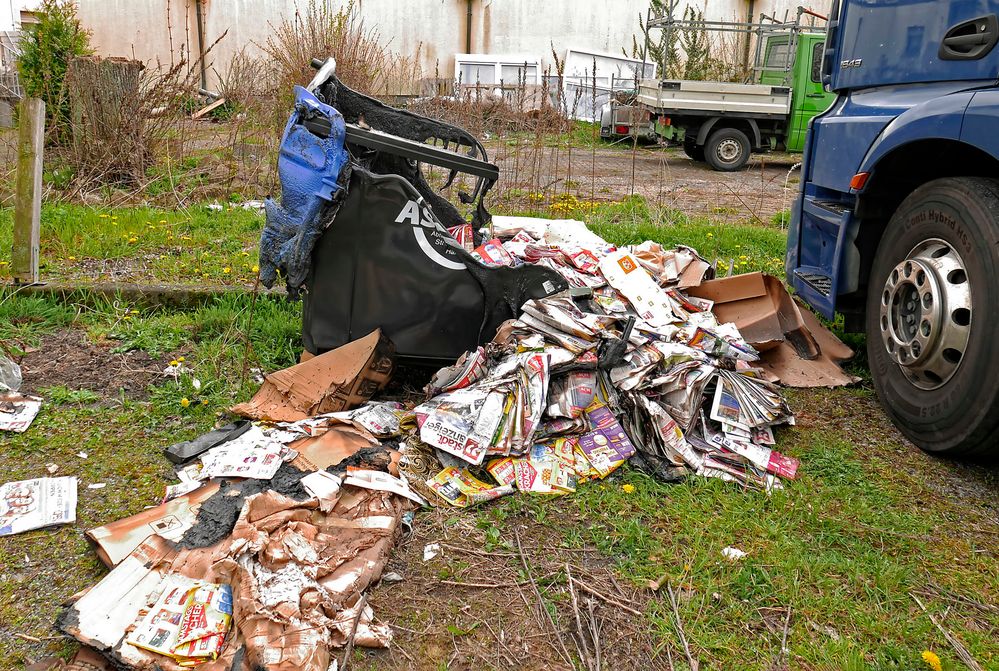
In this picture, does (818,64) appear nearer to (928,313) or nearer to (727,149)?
(928,313)

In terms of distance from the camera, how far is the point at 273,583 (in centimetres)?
238

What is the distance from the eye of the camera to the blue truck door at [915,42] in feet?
10.7

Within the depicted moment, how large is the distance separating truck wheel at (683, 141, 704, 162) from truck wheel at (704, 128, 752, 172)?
1.77ft

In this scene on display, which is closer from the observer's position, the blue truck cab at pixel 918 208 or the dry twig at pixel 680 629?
the dry twig at pixel 680 629

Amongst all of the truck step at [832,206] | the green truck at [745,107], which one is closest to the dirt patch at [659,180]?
the green truck at [745,107]

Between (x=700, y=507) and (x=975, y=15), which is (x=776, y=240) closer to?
(x=975, y=15)

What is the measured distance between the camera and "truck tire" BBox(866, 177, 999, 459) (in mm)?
3016

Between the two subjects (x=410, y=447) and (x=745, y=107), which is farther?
(x=745, y=107)

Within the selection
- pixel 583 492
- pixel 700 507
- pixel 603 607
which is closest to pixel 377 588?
pixel 603 607

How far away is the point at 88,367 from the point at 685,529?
310cm

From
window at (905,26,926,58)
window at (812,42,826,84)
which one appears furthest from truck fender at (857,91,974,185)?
window at (812,42,826,84)

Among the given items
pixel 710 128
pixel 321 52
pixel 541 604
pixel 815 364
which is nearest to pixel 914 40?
pixel 815 364

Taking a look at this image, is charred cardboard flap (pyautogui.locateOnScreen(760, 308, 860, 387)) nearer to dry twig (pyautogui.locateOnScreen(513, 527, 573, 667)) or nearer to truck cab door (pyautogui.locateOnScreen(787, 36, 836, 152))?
dry twig (pyautogui.locateOnScreen(513, 527, 573, 667))

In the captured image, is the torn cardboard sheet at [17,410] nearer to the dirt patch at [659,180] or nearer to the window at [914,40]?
the window at [914,40]
